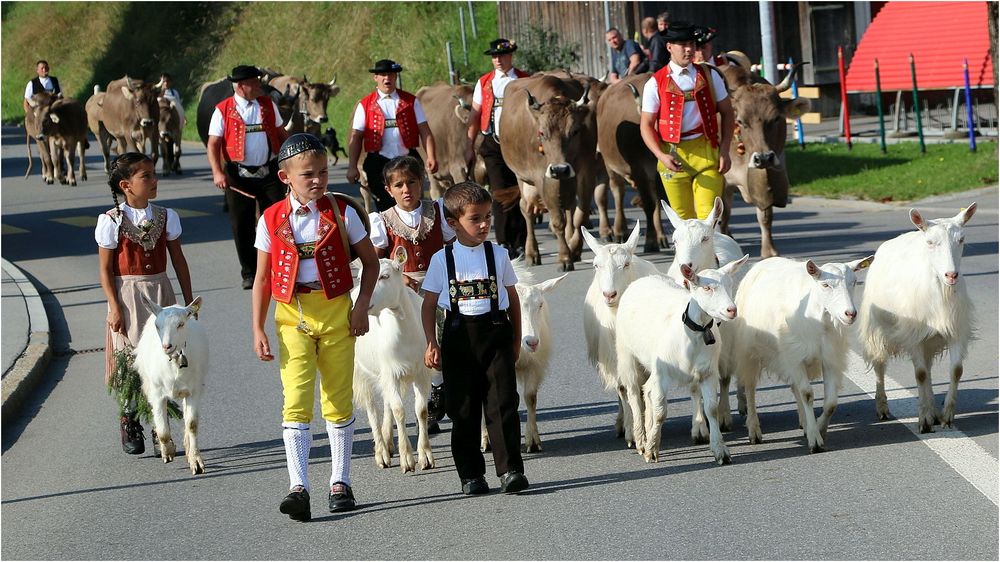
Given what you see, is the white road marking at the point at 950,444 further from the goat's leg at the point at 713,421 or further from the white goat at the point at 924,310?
the goat's leg at the point at 713,421

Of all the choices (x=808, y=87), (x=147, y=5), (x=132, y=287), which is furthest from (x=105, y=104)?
(x=147, y=5)

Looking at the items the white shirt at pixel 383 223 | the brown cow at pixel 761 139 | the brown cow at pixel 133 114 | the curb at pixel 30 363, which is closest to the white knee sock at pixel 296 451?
the white shirt at pixel 383 223

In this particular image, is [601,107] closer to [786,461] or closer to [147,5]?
[786,461]

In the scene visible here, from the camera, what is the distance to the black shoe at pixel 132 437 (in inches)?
378

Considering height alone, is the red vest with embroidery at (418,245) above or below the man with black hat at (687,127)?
below

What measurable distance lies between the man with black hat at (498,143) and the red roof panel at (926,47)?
1377 centimetres

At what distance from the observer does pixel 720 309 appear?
8.06 metres

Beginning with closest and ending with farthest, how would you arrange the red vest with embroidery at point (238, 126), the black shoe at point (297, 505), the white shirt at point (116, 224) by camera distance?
the black shoe at point (297, 505) → the white shirt at point (116, 224) → the red vest with embroidery at point (238, 126)

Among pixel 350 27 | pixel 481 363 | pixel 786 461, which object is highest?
pixel 350 27

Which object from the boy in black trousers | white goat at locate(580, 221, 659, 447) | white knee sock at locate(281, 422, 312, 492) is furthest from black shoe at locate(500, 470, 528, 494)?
white goat at locate(580, 221, 659, 447)

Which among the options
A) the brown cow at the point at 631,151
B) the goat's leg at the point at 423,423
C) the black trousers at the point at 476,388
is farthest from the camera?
the brown cow at the point at 631,151

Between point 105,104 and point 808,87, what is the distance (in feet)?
50.8

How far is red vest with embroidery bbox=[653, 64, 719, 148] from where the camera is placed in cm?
1216

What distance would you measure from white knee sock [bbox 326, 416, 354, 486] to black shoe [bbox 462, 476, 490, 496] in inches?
25.2
